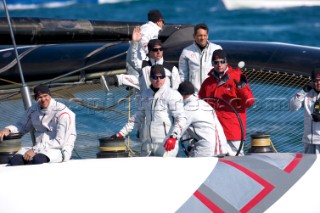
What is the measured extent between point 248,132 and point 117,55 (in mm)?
3066

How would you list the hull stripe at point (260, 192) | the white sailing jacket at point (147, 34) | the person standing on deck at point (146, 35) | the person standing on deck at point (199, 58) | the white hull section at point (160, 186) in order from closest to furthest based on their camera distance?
the white hull section at point (160, 186) → the hull stripe at point (260, 192) → the person standing on deck at point (199, 58) → the person standing on deck at point (146, 35) → the white sailing jacket at point (147, 34)

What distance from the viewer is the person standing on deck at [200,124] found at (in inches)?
408

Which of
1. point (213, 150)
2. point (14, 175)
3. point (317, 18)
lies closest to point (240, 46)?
point (213, 150)

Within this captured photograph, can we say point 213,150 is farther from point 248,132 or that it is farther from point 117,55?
point 117,55

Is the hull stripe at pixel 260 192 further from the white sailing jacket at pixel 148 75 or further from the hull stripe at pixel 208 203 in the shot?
the white sailing jacket at pixel 148 75

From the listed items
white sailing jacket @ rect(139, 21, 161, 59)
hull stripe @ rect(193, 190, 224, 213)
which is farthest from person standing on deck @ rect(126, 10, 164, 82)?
hull stripe @ rect(193, 190, 224, 213)

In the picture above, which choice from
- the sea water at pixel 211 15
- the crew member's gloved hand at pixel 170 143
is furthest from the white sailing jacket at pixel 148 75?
the sea water at pixel 211 15

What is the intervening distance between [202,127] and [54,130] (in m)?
1.25

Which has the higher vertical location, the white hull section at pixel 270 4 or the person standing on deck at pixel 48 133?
the person standing on deck at pixel 48 133

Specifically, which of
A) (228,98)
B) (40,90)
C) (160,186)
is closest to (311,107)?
(228,98)

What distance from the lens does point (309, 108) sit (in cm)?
1091

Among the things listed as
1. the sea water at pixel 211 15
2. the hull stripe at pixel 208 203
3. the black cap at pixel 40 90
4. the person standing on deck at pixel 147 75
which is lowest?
the sea water at pixel 211 15

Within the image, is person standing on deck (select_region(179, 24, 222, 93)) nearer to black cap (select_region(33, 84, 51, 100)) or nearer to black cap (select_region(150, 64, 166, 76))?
black cap (select_region(150, 64, 166, 76))

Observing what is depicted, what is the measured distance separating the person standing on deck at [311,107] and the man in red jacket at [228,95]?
16.7 inches
